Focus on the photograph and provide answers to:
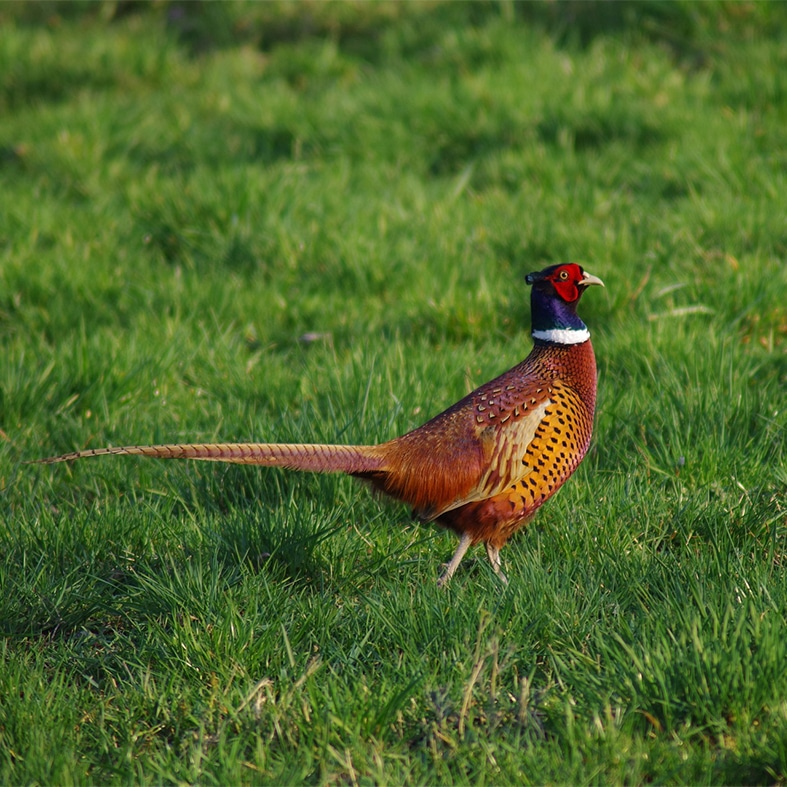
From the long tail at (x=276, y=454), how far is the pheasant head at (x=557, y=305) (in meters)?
0.71

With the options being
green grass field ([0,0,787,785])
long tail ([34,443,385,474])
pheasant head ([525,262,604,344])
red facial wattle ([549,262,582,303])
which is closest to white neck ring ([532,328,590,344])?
pheasant head ([525,262,604,344])

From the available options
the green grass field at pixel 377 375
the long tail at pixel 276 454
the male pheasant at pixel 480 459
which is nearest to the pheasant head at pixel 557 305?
the male pheasant at pixel 480 459

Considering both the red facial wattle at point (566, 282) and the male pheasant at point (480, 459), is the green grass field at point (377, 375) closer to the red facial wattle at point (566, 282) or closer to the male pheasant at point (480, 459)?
the male pheasant at point (480, 459)

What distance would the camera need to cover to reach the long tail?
2822 mm

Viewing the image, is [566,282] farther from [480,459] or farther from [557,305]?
[480,459]

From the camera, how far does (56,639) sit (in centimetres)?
284

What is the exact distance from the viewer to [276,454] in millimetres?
2871

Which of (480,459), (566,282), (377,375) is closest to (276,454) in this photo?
(480,459)

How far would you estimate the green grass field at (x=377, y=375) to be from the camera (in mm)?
2293

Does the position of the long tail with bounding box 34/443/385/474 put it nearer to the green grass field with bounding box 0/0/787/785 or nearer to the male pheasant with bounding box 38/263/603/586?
the male pheasant with bounding box 38/263/603/586

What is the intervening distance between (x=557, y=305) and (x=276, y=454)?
1046 mm

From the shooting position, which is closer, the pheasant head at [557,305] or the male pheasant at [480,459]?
the male pheasant at [480,459]

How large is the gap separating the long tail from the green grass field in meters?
0.23

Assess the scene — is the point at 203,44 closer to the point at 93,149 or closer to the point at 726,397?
the point at 93,149
